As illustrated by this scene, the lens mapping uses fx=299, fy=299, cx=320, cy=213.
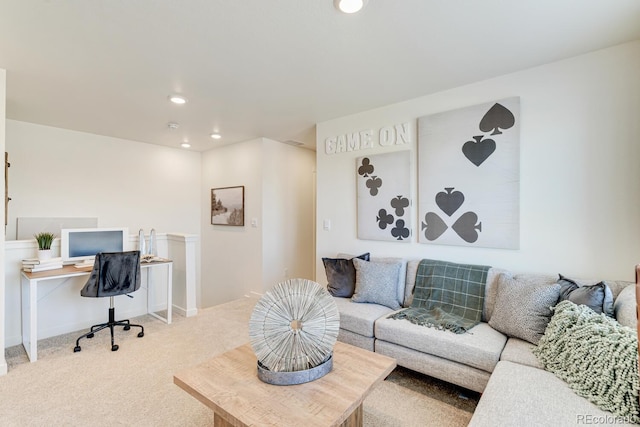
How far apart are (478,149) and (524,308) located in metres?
1.32

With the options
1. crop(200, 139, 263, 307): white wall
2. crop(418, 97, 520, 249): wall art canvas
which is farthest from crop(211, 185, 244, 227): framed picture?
crop(418, 97, 520, 249): wall art canvas

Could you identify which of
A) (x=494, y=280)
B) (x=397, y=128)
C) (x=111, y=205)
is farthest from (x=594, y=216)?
(x=111, y=205)

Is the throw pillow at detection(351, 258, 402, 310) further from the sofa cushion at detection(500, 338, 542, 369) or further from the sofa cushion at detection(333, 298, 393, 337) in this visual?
the sofa cushion at detection(500, 338, 542, 369)

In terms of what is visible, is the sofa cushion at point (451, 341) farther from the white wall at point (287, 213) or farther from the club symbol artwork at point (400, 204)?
the white wall at point (287, 213)

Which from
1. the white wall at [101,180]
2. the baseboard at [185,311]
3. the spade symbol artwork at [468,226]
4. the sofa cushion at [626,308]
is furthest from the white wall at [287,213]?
the sofa cushion at [626,308]

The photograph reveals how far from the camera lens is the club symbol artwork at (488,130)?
2461 millimetres

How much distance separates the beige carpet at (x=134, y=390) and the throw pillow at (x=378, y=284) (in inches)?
22.8

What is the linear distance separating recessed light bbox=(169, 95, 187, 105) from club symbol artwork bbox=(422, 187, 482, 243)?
2.62 meters

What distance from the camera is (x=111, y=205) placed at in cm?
431

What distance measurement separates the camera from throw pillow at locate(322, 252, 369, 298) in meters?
2.94

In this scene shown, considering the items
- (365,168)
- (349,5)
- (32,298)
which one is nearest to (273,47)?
(349,5)

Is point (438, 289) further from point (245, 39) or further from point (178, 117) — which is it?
point (178, 117)

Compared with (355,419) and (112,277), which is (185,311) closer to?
(112,277)

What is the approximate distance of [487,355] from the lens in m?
1.86
